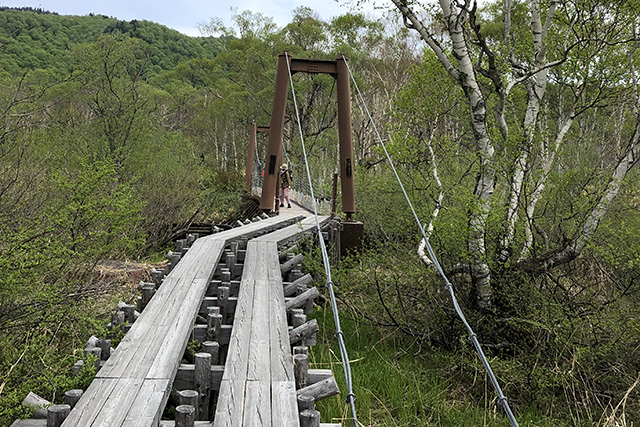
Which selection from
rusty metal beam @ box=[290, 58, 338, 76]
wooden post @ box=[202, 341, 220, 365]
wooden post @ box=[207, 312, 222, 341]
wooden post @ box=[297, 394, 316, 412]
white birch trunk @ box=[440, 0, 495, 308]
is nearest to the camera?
wooden post @ box=[297, 394, 316, 412]

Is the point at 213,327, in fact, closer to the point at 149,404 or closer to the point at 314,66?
the point at 149,404

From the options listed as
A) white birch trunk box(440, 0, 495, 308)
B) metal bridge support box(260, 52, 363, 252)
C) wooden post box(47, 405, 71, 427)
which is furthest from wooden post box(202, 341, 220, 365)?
metal bridge support box(260, 52, 363, 252)

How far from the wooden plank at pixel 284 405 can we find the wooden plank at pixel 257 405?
0.06ft

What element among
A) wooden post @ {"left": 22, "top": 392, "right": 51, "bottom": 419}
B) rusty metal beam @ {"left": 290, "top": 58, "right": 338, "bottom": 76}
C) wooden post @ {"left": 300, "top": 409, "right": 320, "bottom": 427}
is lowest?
Answer: wooden post @ {"left": 22, "top": 392, "right": 51, "bottom": 419}

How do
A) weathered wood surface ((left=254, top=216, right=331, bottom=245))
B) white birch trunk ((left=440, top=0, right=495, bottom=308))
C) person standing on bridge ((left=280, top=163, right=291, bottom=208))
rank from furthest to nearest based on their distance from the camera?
person standing on bridge ((left=280, top=163, right=291, bottom=208)), weathered wood surface ((left=254, top=216, right=331, bottom=245)), white birch trunk ((left=440, top=0, right=495, bottom=308))

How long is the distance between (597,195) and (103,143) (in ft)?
33.6

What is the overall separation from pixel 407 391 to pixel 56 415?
10.6ft

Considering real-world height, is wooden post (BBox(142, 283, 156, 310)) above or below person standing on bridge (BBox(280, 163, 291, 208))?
below

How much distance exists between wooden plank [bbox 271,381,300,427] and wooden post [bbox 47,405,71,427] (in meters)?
0.69

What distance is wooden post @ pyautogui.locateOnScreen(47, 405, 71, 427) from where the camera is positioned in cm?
172

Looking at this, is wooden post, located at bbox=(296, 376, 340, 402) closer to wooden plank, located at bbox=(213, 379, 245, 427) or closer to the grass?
wooden plank, located at bbox=(213, 379, 245, 427)

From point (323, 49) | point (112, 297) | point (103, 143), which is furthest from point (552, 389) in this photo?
point (323, 49)

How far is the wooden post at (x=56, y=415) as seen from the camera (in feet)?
5.64

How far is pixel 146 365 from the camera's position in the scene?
2.20 meters
